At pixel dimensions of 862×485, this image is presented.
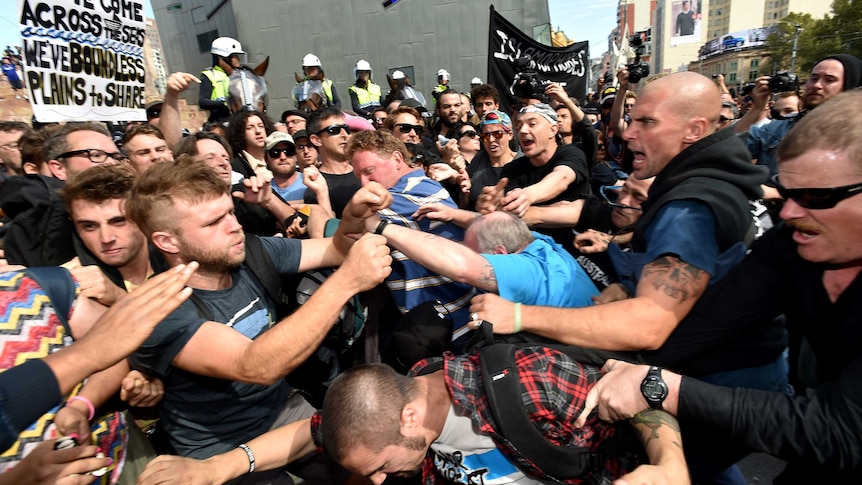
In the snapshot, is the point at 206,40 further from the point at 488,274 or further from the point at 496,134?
the point at 488,274

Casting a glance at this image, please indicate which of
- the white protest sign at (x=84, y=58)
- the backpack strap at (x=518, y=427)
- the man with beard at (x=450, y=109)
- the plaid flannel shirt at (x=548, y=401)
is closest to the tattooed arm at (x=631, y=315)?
the plaid flannel shirt at (x=548, y=401)

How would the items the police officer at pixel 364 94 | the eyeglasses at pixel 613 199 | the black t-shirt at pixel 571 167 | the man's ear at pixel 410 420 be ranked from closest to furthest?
the man's ear at pixel 410 420
the eyeglasses at pixel 613 199
the black t-shirt at pixel 571 167
the police officer at pixel 364 94

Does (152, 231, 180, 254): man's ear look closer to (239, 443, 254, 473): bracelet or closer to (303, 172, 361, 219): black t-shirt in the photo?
(239, 443, 254, 473): bracelet

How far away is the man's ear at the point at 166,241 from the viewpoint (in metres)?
2.10

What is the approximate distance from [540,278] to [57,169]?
11.5 feet

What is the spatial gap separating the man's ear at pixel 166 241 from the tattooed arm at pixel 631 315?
144 cm

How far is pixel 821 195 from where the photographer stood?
4.58ft

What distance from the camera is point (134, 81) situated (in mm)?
4688

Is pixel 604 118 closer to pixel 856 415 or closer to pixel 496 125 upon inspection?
pixel 496 125

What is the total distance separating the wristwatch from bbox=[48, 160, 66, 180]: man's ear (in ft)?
13.0

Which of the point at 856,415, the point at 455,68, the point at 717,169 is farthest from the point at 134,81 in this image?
the point at 455,68

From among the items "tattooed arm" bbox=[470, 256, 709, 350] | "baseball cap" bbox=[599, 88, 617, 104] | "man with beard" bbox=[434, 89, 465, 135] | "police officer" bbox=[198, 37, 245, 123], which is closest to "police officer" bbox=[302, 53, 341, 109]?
"police officer" bbox=[198, 37, 245, 123]

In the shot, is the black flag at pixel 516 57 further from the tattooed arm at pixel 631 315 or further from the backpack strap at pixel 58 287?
the backpack strap at pixel 58 287

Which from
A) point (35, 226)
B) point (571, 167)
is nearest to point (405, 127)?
point (571, 167)
